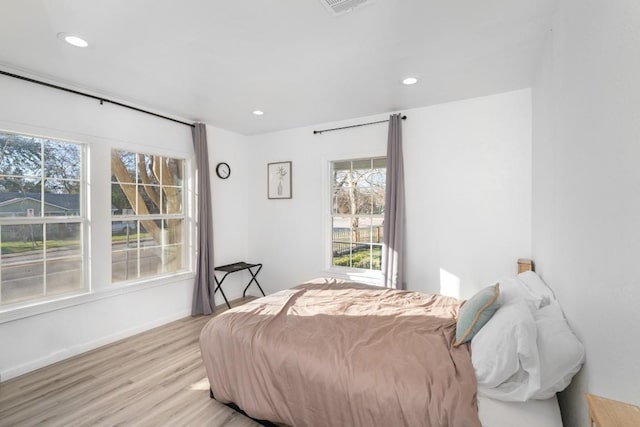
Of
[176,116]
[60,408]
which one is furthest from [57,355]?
[176,116]

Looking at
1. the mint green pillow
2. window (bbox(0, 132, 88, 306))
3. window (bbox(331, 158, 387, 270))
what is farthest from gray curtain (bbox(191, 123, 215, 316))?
the mint green pillow

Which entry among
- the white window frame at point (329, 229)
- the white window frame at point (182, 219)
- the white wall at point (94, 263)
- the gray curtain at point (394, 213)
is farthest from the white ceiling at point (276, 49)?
the white window frame at point (329, 229)

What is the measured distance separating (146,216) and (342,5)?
3.14 meters

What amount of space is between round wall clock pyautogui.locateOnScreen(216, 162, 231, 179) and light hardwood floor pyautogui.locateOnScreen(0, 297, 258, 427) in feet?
7.72

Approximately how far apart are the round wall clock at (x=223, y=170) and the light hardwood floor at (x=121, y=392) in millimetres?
2353

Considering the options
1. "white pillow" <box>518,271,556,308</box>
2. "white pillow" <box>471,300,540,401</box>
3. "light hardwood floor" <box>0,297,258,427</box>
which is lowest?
"light hardwood floor" <box>0,297,258,427</box>

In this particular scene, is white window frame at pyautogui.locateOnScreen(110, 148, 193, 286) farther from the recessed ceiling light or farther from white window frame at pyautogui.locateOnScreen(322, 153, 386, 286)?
white window frame at pyautogui.locateOnScreen(322, 153, 386, 286)

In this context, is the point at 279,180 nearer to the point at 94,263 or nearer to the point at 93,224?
the point at 93,224

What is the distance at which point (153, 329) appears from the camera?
351cm

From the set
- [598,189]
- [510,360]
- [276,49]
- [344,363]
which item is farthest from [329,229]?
[598,189]

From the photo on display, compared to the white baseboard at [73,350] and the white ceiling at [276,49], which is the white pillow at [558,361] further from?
the white baseboard at [73,350]

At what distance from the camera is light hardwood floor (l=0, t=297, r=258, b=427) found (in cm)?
203

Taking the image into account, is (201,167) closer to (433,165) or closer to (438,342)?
(433,165)

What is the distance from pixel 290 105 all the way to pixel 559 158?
103 inches
